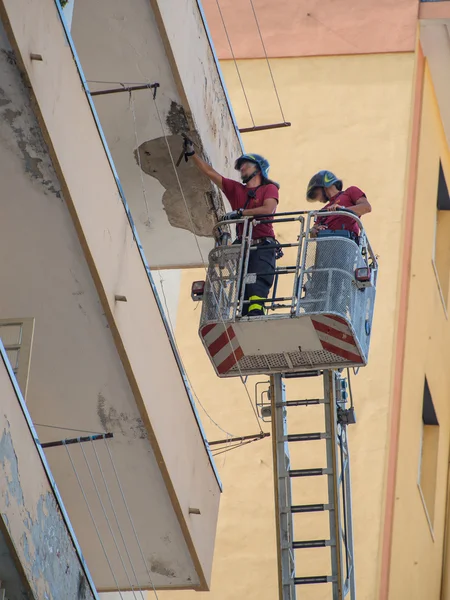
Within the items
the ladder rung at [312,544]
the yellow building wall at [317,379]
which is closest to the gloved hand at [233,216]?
the ladder rung at [312,544]

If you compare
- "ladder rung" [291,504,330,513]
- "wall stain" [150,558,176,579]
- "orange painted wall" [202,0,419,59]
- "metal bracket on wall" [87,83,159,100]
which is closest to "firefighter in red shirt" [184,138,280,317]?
"metal bracket on wall" [87,83,159,100]

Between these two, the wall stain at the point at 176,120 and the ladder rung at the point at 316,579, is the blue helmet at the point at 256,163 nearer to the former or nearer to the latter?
the wall stain at the point at 176,120

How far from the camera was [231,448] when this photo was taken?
1823 centimetres

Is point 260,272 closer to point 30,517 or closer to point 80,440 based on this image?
point 80,440

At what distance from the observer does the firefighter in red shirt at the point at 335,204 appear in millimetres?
12797

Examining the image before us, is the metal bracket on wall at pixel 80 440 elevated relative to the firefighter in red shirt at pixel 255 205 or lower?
lower

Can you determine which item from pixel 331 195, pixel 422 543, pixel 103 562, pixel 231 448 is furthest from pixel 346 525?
pixel 422 543

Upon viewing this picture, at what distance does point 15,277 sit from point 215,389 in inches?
319

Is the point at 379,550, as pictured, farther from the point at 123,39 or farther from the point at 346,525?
the point at 123,39

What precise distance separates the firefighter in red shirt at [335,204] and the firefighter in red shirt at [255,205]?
503 mm

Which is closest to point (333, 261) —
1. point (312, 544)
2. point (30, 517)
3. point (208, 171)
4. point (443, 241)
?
point (208, 171)

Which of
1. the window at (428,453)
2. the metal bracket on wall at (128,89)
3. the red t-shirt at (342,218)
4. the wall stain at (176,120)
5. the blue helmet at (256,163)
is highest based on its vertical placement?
the window at (428,453)

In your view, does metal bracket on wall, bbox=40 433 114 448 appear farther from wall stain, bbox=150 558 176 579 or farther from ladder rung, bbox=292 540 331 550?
ladder rung, bbox=292 540 331 550

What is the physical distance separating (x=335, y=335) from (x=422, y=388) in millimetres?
8475
